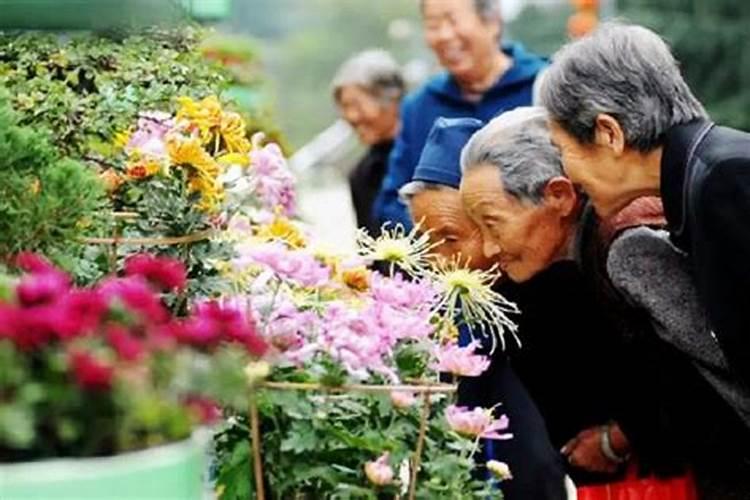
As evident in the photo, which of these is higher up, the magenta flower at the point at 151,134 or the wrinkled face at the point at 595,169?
the magenta flower at the point at 151,134

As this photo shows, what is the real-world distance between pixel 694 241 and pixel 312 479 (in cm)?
83

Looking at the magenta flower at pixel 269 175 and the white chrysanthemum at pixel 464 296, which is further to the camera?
the magenta flower at pixel 269 175

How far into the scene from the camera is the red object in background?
3719 mm

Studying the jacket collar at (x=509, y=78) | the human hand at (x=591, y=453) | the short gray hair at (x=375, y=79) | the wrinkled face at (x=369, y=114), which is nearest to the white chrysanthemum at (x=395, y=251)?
the human hand at (x=591, y=453)

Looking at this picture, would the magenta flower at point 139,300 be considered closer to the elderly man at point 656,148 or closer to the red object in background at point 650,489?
the elderly man at point 656,148

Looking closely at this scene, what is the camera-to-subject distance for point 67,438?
1.98 meters

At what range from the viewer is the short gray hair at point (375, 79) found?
7934 millimetres

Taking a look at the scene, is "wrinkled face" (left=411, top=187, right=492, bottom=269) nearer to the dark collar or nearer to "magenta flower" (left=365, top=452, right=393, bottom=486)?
the dark collar

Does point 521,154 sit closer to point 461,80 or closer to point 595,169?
point 595,169

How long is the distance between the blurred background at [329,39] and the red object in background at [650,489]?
797mm

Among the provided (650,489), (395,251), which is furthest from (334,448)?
(650,489)

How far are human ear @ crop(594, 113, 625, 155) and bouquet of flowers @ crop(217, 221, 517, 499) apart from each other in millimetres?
479

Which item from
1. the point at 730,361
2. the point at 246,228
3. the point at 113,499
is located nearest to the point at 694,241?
the point at 730,361

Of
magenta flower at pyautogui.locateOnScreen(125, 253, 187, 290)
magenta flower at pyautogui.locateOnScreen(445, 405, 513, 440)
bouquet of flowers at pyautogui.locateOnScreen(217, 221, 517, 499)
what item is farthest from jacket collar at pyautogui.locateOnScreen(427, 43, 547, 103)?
magenta flower at pyautogui.locateOnScreen(125, 253, 187, 290)
